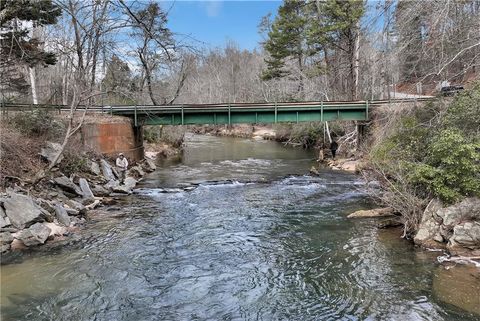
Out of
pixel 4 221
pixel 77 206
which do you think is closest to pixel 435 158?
pixel 77 206

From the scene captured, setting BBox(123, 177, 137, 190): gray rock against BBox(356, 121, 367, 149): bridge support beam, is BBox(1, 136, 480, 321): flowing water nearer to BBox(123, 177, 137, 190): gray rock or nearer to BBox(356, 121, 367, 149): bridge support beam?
BBox(123, 177, 137, 190): gray rock

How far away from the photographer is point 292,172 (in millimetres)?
24219

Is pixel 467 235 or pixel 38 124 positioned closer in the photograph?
pixel 467 235

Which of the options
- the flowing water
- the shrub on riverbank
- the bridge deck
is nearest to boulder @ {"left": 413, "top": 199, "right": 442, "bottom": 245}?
the shrub on riverbank

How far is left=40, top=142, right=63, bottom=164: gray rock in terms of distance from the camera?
16.0 metres

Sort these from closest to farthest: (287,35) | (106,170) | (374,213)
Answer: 1. (374,213)
2. (106,170)
3. (287,35)

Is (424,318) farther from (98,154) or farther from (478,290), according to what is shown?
(98,154)

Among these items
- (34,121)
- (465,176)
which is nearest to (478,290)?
(465,176)

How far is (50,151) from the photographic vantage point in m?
16.5

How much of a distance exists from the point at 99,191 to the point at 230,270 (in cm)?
955

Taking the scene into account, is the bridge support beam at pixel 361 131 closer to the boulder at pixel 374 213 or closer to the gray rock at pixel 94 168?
the boulder at pixel 374 213

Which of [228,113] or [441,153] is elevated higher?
[228,113]

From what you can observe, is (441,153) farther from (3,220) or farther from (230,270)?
(3,220)

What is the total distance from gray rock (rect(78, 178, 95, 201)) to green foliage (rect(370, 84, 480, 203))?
10.8 meters
